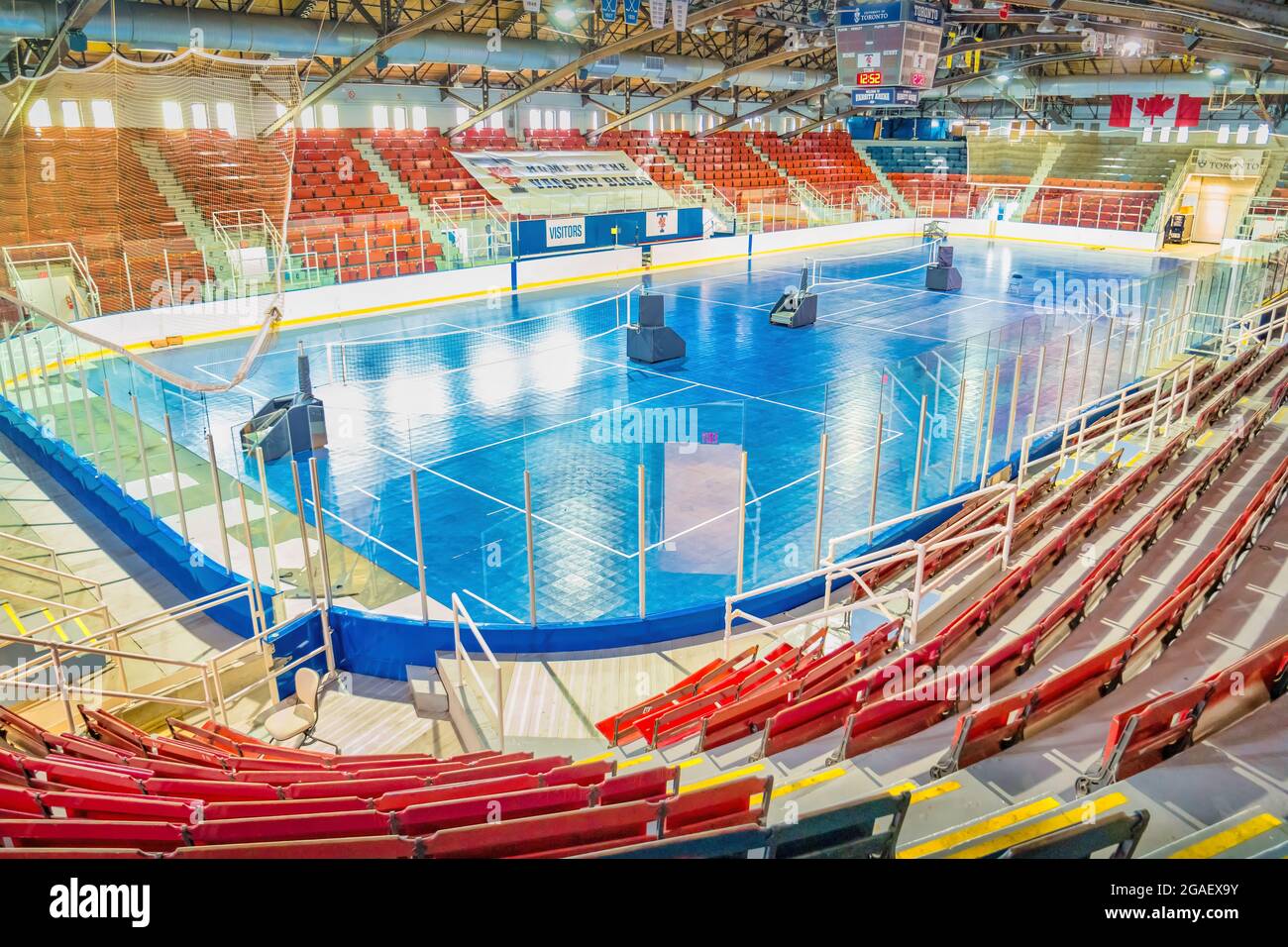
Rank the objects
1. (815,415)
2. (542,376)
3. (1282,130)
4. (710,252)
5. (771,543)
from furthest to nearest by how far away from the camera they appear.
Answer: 1. (1282,130)
2. (710,252)
3. (542,376)
4. (815,415)
5. (771,543)

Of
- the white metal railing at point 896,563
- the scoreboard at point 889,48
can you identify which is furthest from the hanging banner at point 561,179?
the white metal railing at point 896,563

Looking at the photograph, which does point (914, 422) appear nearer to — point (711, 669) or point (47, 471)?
point (711, 669)

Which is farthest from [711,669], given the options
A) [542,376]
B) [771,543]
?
[542,376]

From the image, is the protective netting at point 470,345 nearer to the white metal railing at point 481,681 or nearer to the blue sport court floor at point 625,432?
the blue sport court floor at point 625,432

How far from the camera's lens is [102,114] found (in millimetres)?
4406

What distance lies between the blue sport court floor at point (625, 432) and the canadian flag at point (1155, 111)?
96.4 ft

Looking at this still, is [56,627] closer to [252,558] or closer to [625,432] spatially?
[252,558]

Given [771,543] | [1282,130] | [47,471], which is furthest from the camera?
[1282,130]

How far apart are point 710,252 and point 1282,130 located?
27.4 metres

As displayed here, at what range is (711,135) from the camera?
141ft

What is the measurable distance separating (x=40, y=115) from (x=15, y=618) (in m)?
6.04

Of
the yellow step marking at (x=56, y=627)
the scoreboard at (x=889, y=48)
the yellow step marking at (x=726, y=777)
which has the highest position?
the scoreboard at (x=889, y=48)

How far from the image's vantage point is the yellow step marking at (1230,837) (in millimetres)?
3945

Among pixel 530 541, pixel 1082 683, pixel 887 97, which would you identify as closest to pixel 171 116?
pixel 530 541
